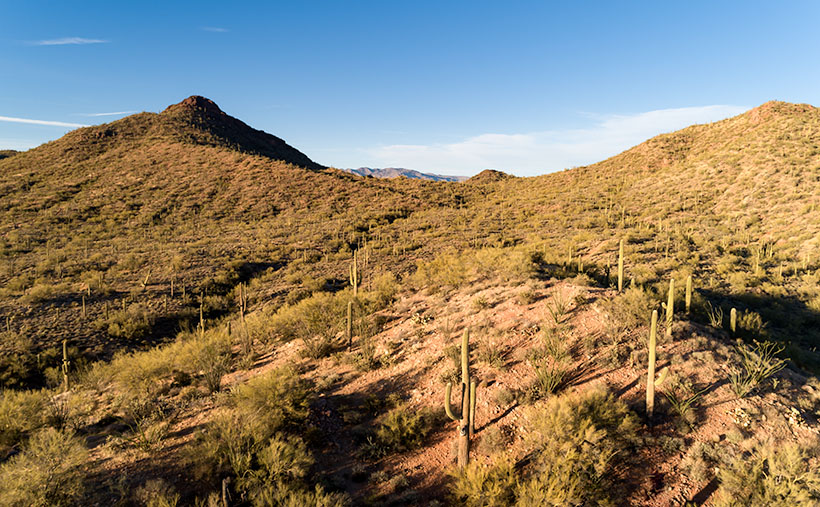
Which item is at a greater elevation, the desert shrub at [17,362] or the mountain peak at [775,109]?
the mountain peak at [775,109]

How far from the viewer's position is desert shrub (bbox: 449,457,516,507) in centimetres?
537

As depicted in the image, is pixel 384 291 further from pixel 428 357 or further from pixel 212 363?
pixel 212 363

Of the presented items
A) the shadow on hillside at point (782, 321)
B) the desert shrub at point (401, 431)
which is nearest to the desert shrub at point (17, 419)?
the desert shrub at point (401, 431)

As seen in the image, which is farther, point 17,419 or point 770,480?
point 17,419

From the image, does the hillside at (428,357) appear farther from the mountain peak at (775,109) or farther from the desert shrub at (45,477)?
the mountain peak at (775,109)

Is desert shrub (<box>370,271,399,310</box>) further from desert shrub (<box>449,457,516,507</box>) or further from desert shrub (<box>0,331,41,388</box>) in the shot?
desert shrub (<box>0,331,41,388</box>)

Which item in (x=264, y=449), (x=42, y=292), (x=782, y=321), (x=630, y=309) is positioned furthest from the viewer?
(x=42, y=292)

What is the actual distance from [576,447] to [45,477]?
27.5ft

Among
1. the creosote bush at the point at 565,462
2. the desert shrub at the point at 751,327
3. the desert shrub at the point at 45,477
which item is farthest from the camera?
the desert shrub at the point at 751,327

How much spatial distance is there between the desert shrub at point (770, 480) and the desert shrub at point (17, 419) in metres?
12.5

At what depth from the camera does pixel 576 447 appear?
6004 millimetres

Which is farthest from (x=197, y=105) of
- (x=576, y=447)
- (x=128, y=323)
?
(x=576, y=447)

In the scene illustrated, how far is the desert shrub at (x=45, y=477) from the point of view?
5.03 metres

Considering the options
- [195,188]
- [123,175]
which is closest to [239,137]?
[123,175]
